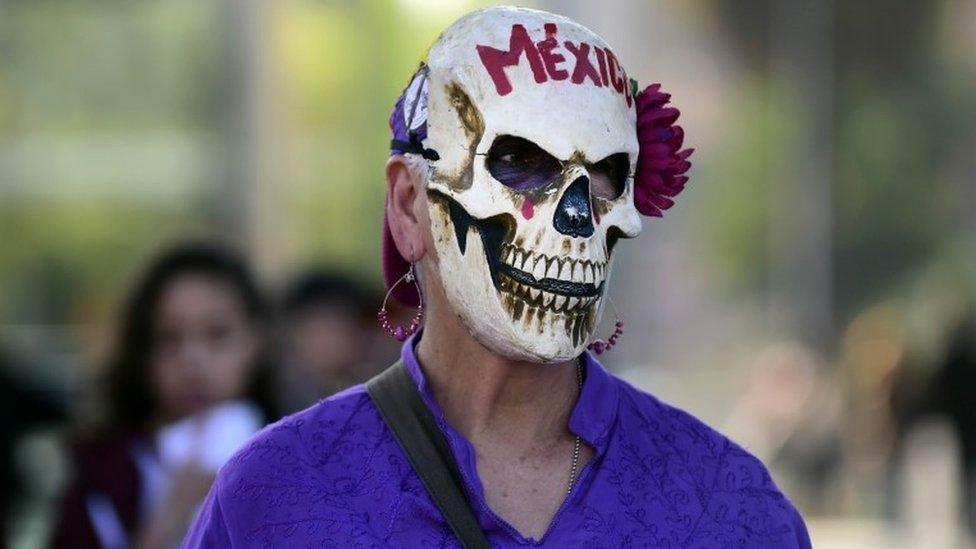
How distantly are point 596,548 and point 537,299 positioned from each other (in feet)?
1.34

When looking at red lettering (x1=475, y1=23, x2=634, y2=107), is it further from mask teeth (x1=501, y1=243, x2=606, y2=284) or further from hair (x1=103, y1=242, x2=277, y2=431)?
hair (x1=103, y1=242, x2=277, y2=431)

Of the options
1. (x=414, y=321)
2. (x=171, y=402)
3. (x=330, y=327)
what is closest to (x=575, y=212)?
(x=414, y=321)

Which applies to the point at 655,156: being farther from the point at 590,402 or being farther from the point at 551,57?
the point at 590,402

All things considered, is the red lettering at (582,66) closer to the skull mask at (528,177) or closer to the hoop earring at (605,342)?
the skull mask at (528,177)

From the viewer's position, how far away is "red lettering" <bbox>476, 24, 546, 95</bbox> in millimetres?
3195

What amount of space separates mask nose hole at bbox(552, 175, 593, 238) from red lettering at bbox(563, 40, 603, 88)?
17 centimetres

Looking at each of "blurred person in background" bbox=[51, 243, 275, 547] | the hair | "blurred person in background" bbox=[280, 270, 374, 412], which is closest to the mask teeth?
"blurred person in background" bbox=[51, 243, 275, 547]

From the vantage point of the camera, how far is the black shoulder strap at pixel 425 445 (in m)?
3.01

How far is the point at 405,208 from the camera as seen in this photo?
337 cm

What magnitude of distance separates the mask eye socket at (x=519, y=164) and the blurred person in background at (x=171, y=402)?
1686mm

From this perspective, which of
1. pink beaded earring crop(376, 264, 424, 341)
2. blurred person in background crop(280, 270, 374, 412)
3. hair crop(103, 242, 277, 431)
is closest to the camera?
pink beaded earring crop(376, 264, 424, 341)

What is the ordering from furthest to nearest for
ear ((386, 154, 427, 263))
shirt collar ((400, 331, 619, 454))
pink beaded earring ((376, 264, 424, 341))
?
pink beaded earring ((376, 264, 424, 341))
ear ((386, 154, 427, 263))
shirt collar ((400, 331, 619, 454))

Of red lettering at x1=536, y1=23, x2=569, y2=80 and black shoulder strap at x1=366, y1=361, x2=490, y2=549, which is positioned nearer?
black shoulder strap at x1=366, y1=361, x2=490, y2=549

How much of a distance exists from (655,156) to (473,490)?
67 cm
